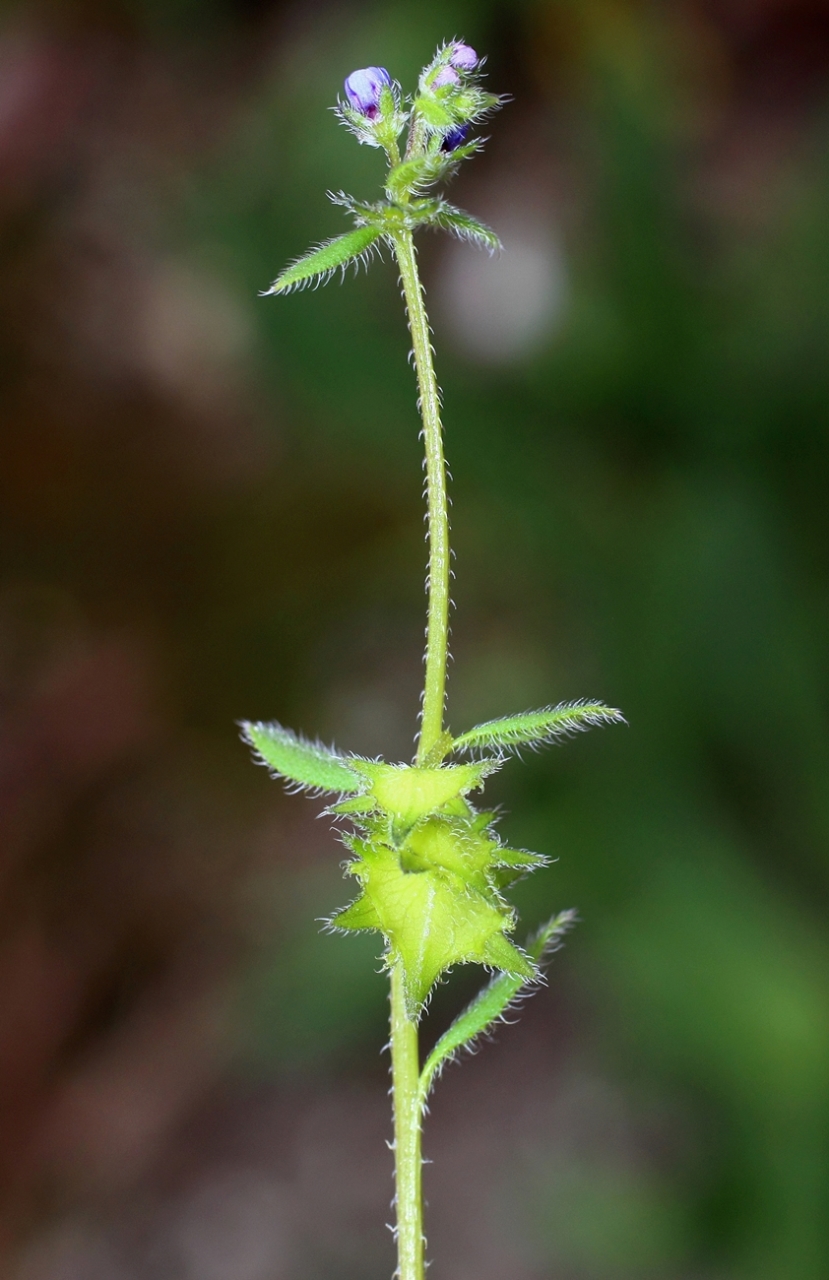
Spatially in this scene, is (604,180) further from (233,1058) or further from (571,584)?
(233,1058)

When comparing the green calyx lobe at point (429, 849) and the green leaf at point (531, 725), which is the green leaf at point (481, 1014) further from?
the green leaf at point (531, 725)

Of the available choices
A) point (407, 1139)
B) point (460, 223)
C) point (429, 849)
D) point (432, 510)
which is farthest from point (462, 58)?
point (407, 1139)

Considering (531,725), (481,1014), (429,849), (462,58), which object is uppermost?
(462,58)

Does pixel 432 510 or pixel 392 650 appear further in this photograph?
pixel 392 650

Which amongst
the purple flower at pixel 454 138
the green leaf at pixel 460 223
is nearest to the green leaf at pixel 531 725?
the green leaf at pixel 460 223

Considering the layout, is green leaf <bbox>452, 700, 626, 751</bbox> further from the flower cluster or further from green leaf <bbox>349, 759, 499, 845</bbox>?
the flower cluster

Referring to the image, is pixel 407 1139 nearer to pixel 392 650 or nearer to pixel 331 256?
pixel 331 256
